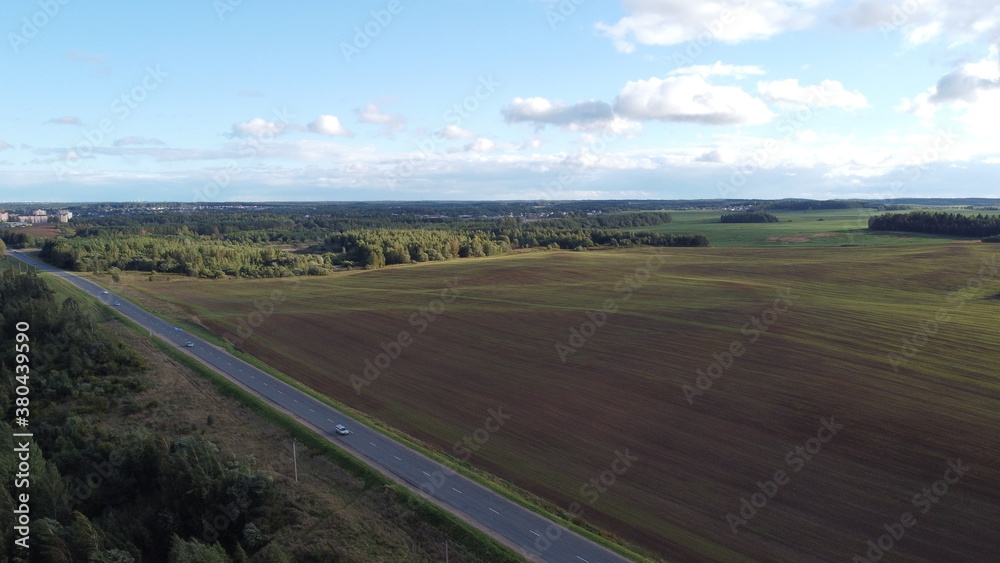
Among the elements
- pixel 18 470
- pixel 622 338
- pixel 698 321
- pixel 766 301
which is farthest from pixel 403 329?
pixel 766 301

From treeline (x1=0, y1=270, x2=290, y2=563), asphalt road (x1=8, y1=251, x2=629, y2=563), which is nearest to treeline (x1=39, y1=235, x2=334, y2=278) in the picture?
asphalt road (x1=8, y1=251, x2=629, y2=563)

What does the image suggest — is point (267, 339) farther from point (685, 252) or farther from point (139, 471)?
point (685, 252)

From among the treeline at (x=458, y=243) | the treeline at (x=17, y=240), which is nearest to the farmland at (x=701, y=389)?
the treeline at (x=458, y=243)

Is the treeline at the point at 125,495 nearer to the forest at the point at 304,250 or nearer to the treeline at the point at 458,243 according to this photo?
the forest at the point at 304,250

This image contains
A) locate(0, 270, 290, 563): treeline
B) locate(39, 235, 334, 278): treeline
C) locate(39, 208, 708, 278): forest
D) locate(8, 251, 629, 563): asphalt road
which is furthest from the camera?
locate(39, 208, 708, 278): forest

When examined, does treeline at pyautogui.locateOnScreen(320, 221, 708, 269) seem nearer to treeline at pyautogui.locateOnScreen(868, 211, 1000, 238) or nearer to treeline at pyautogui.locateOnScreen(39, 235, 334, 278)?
treeline at pyautogui.locateOnScreen(39, 235, 334, 278)
